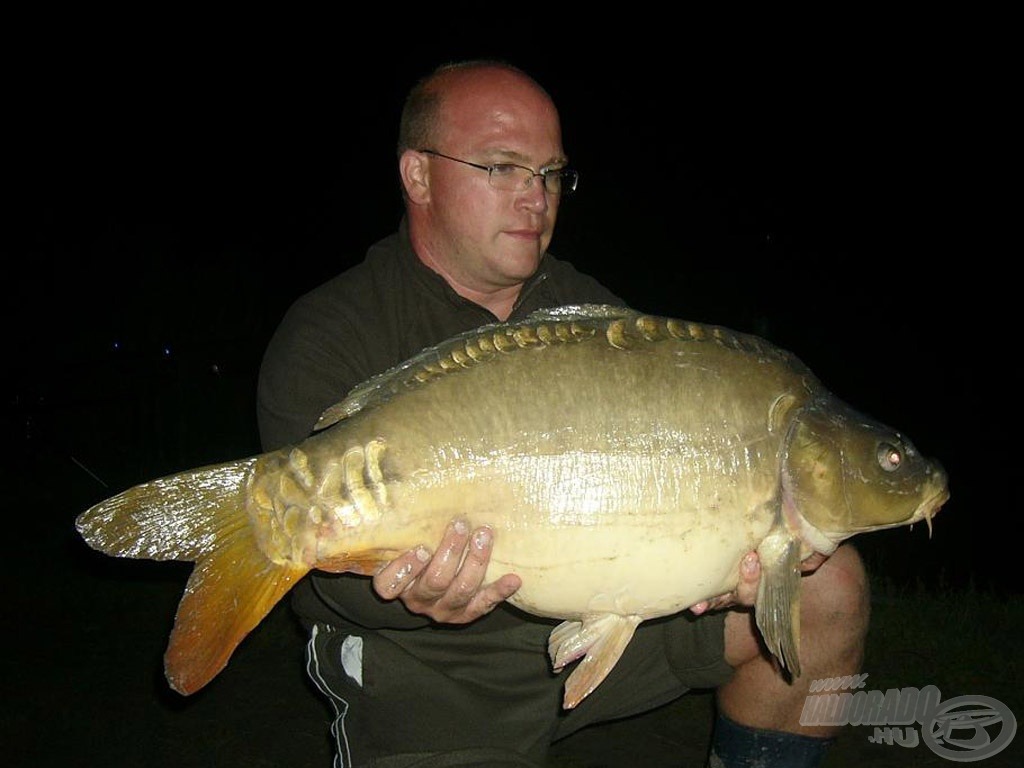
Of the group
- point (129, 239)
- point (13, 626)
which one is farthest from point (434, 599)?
point (129, 239)

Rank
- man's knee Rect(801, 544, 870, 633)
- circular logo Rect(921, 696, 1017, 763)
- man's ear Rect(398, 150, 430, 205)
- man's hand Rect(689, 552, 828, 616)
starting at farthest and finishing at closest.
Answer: circular logo Rect(921, 696, 1017, 763) → man's ear Rect(398, 150, 430, 205) → man's knee Rect(801, 544, 870, 633) → man's hand Rect(689, 552, 828, 616)

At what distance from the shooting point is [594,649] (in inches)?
74.4

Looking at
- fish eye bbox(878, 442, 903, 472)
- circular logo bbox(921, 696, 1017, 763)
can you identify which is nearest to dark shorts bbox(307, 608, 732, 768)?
fish eye bbox(878, 442, 903, 472)

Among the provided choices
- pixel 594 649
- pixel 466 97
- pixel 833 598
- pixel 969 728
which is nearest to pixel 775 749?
pixel 833 598

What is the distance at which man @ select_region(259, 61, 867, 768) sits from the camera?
235 cm

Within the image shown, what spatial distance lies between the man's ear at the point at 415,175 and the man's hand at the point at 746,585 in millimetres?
1387

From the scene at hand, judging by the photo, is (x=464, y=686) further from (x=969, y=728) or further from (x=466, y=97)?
(x=969, y=728)

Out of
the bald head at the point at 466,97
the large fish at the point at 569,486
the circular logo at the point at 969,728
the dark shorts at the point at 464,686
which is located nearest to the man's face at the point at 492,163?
the bald head at the point at 466,97

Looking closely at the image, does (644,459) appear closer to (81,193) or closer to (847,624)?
(847,624)

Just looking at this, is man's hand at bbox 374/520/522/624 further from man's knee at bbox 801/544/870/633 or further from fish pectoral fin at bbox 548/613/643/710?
man's knee at bbox 801/544/870/633

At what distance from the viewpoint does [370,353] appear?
2.46 m

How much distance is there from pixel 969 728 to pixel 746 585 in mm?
1627

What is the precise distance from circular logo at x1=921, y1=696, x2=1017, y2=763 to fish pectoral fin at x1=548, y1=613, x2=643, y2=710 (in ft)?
5.36

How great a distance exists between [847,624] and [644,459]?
111cm
